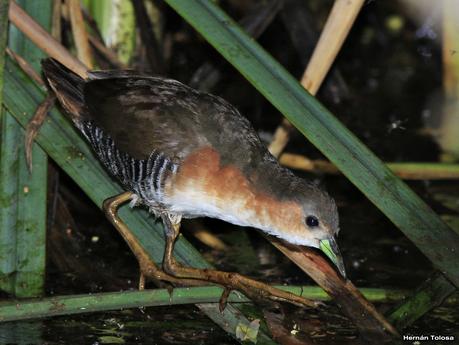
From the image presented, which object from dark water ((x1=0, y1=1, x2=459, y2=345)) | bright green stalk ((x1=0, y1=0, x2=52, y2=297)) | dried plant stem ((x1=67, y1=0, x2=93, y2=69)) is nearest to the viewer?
dark water ((x1=0, y1=1, x2=459, y2=345))

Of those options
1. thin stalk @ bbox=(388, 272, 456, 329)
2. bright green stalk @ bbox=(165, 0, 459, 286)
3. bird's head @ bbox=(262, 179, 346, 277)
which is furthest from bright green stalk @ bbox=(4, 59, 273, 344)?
thin stalk @ bbox=(388, 272, 456, 329)

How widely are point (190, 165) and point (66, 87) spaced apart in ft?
2.27

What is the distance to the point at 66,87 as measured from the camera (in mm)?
4145

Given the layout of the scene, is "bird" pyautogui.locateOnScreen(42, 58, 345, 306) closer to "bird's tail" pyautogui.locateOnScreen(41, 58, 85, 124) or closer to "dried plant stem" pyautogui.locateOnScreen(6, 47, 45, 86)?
"bird's tail" pyautogui.locateOnScreen(41, 58, 85, 124)

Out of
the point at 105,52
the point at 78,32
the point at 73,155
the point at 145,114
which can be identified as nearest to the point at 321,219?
the point at 145,114

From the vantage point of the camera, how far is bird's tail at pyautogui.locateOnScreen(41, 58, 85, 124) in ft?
13.6

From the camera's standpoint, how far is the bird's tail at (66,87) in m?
4.15

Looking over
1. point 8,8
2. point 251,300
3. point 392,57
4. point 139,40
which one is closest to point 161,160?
point 251,300

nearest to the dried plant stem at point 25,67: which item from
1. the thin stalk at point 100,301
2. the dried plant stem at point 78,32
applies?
the dried plant stem at point 78,32

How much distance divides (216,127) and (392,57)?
4475 millimetres

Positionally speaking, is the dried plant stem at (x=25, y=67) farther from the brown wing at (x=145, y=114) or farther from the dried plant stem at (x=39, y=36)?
the brown wing at (x=145, y=114)

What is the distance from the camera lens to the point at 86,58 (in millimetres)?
4887

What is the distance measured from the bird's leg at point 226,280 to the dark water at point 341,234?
150 millimetres

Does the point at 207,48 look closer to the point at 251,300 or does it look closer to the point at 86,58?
the point at 86,58
